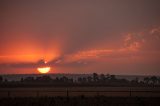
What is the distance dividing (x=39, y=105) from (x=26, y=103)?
1.99 m

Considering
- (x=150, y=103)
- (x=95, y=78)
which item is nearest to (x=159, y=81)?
(x=95, y=78)

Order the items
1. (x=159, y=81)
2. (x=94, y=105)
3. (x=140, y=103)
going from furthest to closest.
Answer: (x=159, y=81), (x=140, y=103), (x=94, y=105)

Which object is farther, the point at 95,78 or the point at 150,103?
the point at 95,78

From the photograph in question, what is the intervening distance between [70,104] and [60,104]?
1105mm

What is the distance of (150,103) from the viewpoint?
35.1 meters

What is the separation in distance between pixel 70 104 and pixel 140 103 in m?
8.19

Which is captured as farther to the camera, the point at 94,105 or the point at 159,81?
the point at 159,81

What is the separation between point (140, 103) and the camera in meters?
35.1

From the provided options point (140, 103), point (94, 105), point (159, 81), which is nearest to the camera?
point (94, 105)

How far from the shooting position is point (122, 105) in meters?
33.1

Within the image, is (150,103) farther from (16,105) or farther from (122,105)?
(16,105)

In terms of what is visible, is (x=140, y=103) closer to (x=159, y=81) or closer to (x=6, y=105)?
(x=6, y=105)

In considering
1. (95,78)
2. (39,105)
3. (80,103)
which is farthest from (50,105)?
(95,78)

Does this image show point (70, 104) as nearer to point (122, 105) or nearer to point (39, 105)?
point (39, 105)
